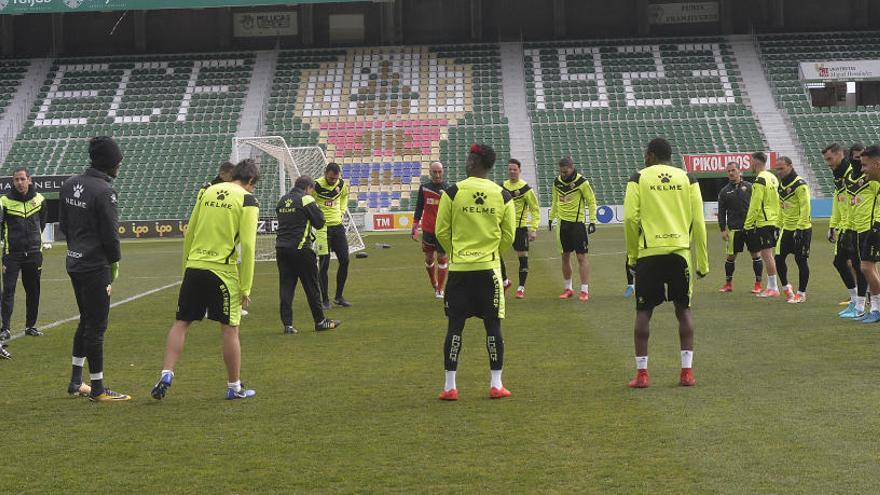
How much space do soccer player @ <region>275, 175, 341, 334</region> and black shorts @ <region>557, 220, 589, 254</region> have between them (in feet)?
15.2

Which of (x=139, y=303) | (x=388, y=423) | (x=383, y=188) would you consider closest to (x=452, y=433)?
(x=388, y=423)

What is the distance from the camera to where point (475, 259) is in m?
8.84

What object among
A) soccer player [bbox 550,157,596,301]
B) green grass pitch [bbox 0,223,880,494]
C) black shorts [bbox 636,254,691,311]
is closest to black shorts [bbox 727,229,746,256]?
soccer player [bbox 550,157,596,301]

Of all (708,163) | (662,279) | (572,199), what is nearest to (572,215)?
(572,199)

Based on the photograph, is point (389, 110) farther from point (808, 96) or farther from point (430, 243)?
point (430, 243)

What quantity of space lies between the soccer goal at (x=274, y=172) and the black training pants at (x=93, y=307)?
59.2 feet

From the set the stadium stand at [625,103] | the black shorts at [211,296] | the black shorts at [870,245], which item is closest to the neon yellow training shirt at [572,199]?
the black shorts at [870,245]

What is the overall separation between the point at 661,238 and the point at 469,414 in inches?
87.3

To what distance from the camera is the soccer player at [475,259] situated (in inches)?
348

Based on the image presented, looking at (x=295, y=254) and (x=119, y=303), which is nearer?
(x=295, y=254)

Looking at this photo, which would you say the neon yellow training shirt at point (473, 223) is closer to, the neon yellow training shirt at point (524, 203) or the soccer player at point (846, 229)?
the soccer player at point (846, 229)

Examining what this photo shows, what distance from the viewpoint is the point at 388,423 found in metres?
8.03

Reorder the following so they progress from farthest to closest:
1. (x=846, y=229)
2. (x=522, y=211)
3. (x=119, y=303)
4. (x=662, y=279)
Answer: (x=119, y=303)
(x=522, y=211)
(x=846, y=229)
(x=662, y=279)

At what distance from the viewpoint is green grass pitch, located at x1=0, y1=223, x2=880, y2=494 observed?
6434 millimetres
